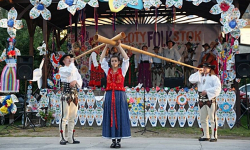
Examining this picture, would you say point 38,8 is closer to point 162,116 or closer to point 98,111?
point 98,111

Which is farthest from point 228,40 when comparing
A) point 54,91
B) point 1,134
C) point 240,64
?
point 1,134

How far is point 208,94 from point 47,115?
5025mm

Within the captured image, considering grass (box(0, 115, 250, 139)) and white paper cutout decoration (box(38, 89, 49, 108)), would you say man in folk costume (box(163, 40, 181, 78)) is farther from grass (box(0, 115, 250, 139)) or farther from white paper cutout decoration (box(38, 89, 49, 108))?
white paper cutout decoration (box(38, 89, 49, 108))

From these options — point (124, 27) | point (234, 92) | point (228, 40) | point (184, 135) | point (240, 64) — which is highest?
point (124, 27)

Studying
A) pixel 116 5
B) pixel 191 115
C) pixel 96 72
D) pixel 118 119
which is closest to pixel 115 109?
pixel 118 119

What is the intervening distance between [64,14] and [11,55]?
12.2 ft

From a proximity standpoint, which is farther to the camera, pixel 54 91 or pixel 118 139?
pixel 54 91

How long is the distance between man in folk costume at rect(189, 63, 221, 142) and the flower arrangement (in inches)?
184

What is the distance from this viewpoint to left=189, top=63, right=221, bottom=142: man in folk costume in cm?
852

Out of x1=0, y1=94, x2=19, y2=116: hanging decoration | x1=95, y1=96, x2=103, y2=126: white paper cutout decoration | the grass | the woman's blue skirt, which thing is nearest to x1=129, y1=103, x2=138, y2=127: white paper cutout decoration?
the grass

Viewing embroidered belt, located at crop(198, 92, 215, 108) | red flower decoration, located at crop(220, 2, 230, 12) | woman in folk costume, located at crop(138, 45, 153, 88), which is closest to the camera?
embroidered belt, located at crop(198, 92, 215, 108)

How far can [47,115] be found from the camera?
38.8 ft

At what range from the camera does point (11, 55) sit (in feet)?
39.3

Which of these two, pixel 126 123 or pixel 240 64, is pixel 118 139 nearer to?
pixel 126 123
